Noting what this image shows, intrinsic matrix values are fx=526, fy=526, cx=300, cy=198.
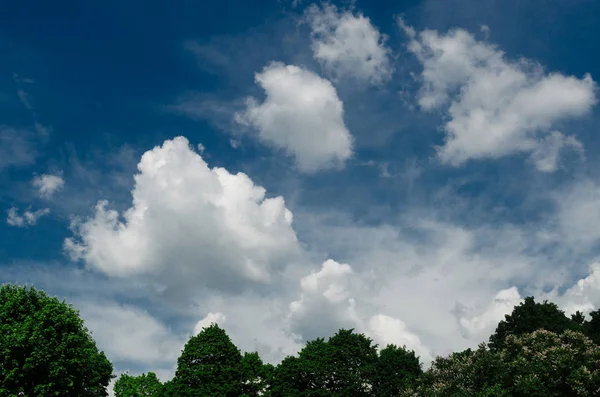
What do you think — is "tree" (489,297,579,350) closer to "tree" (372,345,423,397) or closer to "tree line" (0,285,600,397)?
"tree line" (0,285,600,397)

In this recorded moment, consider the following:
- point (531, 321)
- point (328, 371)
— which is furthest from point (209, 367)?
point (531, 321)

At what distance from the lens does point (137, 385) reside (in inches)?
3445

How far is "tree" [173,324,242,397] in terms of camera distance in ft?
217

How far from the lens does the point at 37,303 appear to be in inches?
2159

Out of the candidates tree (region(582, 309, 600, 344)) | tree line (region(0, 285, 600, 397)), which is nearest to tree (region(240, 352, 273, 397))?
tree line (region(0, 285, 600, 397))

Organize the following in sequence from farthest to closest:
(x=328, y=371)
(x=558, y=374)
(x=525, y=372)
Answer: (x=328, y=371), (x=525, y=372), (x=558, y=374)

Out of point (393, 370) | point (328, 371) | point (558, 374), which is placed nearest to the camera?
point (558, 374)

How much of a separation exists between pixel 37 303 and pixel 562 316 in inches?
3068

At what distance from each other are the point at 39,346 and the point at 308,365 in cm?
3410

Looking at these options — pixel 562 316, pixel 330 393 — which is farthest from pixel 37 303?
pixel 562 316

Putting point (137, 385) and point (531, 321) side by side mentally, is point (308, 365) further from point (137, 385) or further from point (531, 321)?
point (531, 321)

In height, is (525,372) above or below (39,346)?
below

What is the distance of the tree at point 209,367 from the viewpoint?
66062mm

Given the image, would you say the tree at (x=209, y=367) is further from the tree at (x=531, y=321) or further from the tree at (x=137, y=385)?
the tree at (x=531, y=321)
